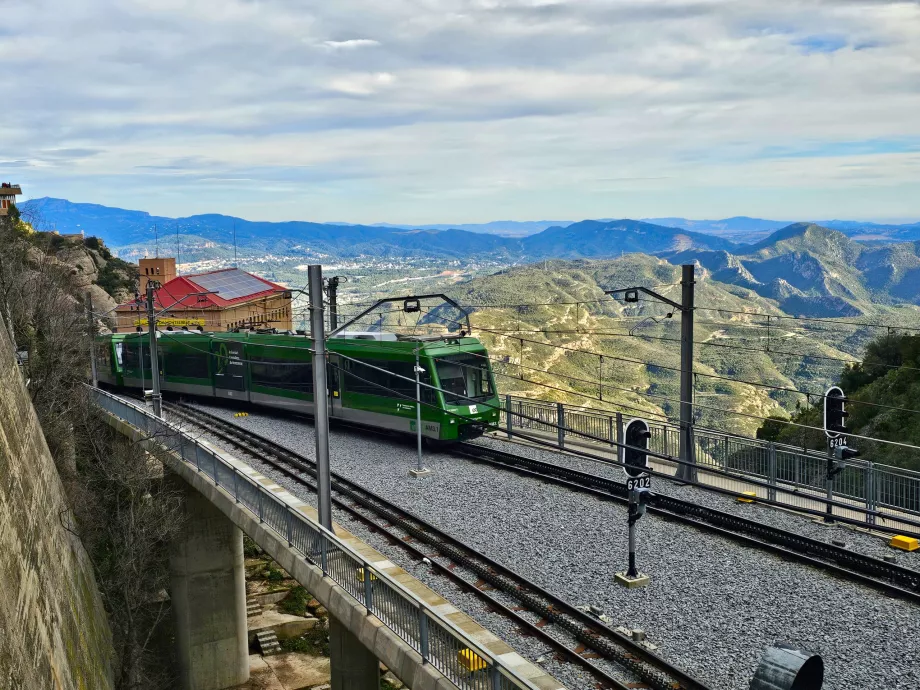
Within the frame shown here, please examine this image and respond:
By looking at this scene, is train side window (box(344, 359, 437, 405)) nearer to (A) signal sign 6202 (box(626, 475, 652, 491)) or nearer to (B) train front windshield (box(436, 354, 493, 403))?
(B) train front windshield (box(436, 354, 493, 403))

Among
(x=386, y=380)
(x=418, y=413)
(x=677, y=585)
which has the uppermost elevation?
(x=386, y=380)

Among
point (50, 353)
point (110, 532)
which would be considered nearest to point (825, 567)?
point (110, 532)

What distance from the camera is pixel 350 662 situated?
16562mm

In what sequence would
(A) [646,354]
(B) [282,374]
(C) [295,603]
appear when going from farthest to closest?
(A) [646,354] < (C) [295,603] < (B) [282,374]

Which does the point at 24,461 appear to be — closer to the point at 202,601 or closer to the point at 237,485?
the point at 237,485

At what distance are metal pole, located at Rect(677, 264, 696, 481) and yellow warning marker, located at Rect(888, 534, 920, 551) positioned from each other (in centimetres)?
481

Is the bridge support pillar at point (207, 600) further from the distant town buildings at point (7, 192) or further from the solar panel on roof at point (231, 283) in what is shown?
the distant town buildings at point (7, 192)

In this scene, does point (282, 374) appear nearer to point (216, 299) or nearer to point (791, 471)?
point (791, 471)

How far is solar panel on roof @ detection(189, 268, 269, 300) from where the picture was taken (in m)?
90.2

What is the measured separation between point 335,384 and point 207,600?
9.13 meters

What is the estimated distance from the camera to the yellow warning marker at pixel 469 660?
9781 millimetres

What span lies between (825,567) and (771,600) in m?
1.69

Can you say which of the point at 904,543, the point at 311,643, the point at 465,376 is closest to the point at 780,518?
the point at 904,543

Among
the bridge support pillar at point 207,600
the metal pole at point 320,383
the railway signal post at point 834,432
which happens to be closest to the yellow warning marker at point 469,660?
the metal pole at point 320,383
